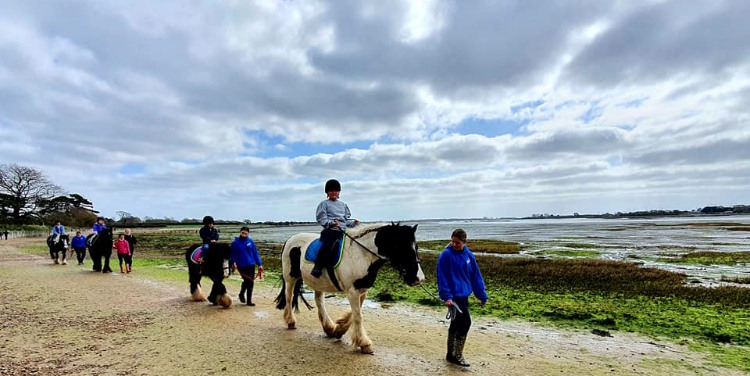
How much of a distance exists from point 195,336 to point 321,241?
2.72 meters

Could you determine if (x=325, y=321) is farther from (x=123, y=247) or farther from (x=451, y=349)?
(x=123, y=247)

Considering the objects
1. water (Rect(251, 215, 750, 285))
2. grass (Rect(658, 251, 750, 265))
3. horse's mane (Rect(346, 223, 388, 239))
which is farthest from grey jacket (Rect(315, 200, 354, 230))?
grass (Rect(658, 251, 750, 265))

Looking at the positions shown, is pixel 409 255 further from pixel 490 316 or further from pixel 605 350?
pixel 490 316

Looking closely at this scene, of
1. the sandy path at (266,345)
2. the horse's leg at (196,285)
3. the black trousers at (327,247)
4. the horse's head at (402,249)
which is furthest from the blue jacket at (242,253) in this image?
the horse's head at (402,249)

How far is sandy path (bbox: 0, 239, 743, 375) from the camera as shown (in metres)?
5.10

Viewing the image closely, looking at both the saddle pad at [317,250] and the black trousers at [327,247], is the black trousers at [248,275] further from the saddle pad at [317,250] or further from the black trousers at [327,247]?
the black trousers at [327,247]

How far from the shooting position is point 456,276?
16.9 ft

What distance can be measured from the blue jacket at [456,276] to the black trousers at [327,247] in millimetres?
1713

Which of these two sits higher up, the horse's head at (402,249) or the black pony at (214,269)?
the horse's head at (402,249)

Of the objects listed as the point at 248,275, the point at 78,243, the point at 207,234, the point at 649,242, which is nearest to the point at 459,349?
the point at 248,275

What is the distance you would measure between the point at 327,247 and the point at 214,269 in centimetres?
451

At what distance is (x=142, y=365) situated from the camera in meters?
5.10

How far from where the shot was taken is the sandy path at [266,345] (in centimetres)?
510

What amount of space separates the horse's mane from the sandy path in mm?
1721
